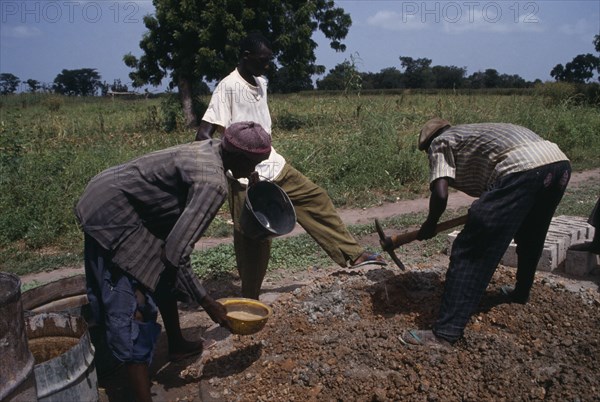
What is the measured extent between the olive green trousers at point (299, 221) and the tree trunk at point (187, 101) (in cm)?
1274

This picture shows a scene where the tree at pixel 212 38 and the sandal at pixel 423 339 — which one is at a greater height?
the tree at pixel 212 38

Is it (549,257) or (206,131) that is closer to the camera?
(206,131)

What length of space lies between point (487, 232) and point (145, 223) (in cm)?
185

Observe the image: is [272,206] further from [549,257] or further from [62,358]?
[549,257]

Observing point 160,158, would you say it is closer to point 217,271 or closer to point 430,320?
point 430,320

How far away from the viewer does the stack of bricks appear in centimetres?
473

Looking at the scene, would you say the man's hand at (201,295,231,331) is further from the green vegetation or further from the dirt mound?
the green vegetation

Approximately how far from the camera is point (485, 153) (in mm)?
3158

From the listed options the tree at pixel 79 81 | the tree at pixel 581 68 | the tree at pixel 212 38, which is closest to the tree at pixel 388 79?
the tree at pixel 581 68

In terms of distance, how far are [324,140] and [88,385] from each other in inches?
302

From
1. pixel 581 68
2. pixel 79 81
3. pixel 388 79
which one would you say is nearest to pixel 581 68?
pixel 581 68

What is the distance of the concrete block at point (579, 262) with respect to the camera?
4.69 m

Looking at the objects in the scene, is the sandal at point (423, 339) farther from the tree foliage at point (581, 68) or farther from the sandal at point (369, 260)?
the tree foliage at point (581, 68)

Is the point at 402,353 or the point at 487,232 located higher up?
the point at 487,232
